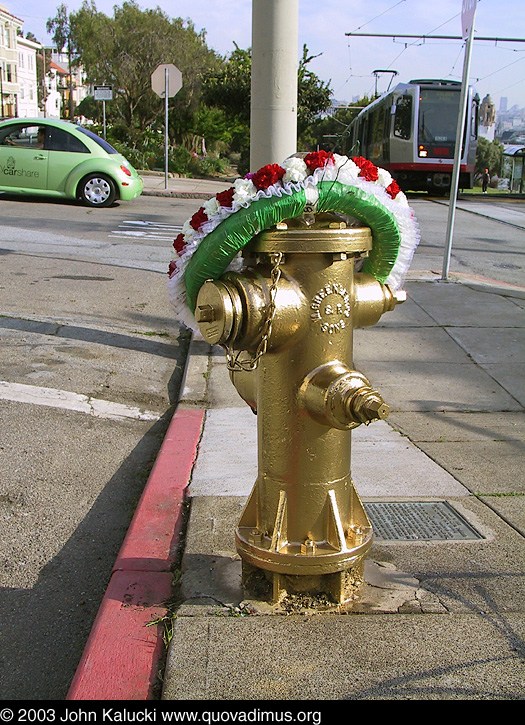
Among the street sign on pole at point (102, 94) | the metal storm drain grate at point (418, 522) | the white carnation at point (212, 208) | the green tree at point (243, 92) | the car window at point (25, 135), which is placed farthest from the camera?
the green tree at point (243, 92)

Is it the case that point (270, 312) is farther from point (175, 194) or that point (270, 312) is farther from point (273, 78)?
point (175, 194)

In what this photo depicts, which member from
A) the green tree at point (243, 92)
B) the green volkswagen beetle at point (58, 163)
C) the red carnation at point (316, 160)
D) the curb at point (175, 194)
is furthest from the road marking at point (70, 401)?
the green tree at point (243, 92)

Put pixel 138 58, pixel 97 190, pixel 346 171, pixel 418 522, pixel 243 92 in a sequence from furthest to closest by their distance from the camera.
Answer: pixel 138 58 < pixel 243 92 < pixel 97 190 < pixel 418 522 < pixel 346 171

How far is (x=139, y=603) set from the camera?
8.74 ft

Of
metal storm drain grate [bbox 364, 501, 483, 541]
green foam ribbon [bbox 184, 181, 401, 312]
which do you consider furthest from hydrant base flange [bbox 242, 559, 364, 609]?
green foam ribbon [bbox 184, 181, 401, 312]

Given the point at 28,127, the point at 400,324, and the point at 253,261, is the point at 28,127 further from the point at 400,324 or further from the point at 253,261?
the point at 253,261

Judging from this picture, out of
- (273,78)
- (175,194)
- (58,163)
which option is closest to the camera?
(273,78)

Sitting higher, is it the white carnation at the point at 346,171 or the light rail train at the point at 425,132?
the light rail train at the point at 425,132

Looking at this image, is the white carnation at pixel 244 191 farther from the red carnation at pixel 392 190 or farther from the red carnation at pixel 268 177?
the red carnation at pixel 392 190

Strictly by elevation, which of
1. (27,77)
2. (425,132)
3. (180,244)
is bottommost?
(180,244)

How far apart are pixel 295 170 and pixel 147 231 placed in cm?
1046

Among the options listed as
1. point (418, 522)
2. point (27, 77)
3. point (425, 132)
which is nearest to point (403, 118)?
point (425, 132)

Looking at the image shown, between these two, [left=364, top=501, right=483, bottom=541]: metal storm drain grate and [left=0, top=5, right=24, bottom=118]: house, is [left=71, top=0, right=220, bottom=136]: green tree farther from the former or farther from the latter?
[left=0, top=5, right=24, bottom=118]: house

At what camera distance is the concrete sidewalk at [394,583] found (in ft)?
7.41
